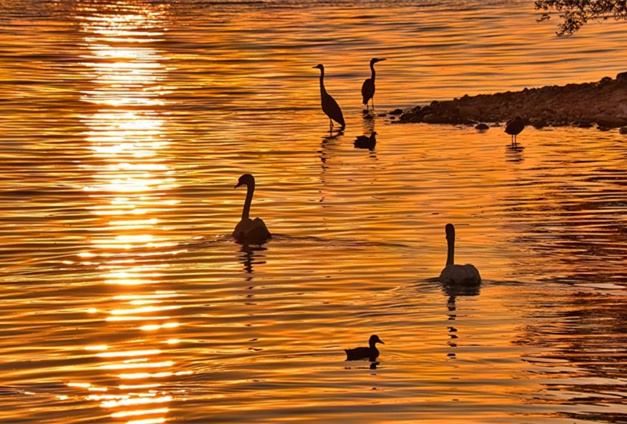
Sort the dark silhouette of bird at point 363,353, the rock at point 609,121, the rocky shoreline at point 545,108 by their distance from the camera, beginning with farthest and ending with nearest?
the rocky shoreline at point 545,108 < the rock at point 609,121 < the dark silhouette of bird at point 363,353

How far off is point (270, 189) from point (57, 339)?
45.3ft

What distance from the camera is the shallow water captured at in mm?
14094

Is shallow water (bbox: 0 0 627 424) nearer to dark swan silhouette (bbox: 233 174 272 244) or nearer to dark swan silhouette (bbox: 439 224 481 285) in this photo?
dark swan silhouette (bbox: 439 224 481 285)

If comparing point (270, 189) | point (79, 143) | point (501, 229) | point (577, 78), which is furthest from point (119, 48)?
point (501, 229)

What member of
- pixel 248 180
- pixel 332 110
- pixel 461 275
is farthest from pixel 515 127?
pixel 461 275

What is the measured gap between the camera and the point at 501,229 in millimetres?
23938

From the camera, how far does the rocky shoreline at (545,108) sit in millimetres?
39969

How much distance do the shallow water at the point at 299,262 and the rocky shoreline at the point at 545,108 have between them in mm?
1391

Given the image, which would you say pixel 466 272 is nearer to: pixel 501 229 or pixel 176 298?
pixel 176 298

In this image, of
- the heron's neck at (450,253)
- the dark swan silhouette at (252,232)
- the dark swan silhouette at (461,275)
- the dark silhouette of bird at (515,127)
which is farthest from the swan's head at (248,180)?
the dark silhouette of bird at (515,127)

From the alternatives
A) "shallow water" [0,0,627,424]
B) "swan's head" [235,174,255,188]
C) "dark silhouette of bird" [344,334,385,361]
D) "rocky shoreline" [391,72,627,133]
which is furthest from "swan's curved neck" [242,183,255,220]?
"rocky shoreline" [391,72,627,133]

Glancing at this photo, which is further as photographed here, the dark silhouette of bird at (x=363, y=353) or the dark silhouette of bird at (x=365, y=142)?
the dark silhouette of bird at (x=365, y=142)

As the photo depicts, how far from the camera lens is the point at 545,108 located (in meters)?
41.8

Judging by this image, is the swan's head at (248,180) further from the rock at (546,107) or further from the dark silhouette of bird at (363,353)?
the rock at (546,107)
